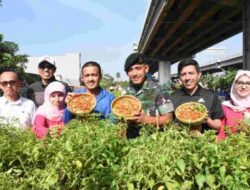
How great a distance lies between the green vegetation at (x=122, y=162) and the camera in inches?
84.2

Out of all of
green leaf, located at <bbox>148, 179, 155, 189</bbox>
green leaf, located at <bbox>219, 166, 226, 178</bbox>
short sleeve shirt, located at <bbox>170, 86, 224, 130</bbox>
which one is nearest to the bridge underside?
short sleeve shirt, located at <bbox>170, 86, 224, 130</bbox>

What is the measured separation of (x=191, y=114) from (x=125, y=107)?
48 centimetres

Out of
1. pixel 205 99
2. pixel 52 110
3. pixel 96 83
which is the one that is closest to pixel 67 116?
pixel 52 110

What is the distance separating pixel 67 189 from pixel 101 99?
1.68 metres

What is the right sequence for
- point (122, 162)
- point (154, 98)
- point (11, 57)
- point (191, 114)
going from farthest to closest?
point (11, 57) → point (154, 98) → point (191, 114) → point (122, 162)

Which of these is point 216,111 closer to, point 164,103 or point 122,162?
point 164,103

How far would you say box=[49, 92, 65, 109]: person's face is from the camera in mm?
3930

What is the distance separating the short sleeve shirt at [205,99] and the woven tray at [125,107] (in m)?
0.57

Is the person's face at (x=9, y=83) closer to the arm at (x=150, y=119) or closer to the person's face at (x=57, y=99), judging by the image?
the person's face at (x=57, y=99)

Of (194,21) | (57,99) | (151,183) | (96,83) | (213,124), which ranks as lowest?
(151,183)

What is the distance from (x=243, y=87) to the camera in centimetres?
408

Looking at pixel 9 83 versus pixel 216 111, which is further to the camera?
pixel 9 83

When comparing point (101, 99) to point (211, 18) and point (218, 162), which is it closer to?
point (218, 162)

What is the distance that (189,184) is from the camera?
6.97ft
